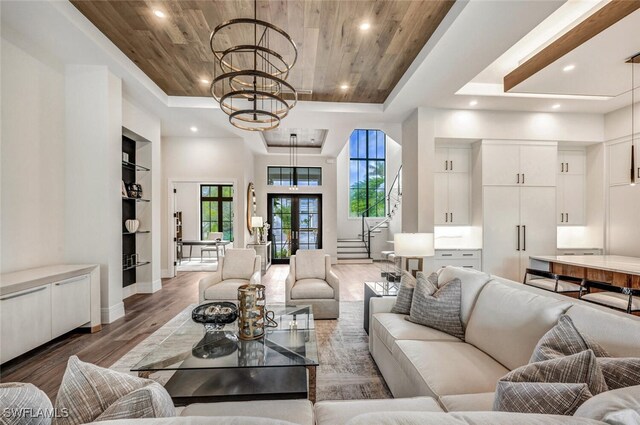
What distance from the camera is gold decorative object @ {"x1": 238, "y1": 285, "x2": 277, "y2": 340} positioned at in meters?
2.22

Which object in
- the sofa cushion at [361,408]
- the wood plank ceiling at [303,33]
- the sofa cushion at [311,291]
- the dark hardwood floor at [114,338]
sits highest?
the wood plank ceiling at [303,33]

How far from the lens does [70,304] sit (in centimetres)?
320

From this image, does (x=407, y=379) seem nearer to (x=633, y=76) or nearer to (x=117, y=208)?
(x=117, y=208)

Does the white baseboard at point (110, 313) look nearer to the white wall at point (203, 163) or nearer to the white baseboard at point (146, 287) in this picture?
the white baseboard at point (146, 287)

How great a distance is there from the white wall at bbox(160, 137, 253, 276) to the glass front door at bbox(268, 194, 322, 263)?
226 centimetres

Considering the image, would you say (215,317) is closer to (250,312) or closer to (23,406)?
(250,312)

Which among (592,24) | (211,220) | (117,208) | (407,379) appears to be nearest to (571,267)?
(592,24)

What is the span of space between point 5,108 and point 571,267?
700 centimetres

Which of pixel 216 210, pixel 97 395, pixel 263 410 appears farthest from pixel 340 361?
pixel 216 210

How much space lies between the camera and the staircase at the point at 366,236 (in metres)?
9.41

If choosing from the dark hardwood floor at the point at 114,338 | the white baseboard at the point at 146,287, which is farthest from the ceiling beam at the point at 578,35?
the white baseboard at the point at 146,287

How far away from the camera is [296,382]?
1923mm

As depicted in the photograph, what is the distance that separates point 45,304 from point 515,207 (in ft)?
20.7

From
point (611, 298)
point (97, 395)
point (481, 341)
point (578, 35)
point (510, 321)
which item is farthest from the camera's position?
point (611, 298)
